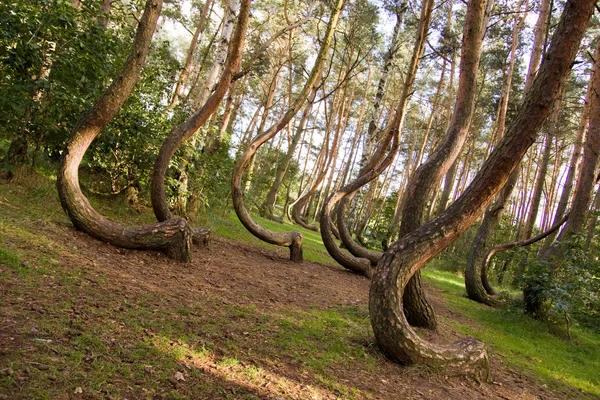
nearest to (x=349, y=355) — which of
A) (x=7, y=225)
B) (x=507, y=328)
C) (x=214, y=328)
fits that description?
(x=214, y=328)

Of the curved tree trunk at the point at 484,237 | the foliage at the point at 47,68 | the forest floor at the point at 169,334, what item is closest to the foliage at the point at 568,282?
the curved tree trunk at the point at 484,237

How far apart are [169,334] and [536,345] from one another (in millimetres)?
6181

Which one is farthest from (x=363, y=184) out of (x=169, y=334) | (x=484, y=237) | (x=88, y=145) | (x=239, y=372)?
(x=239, y=372)

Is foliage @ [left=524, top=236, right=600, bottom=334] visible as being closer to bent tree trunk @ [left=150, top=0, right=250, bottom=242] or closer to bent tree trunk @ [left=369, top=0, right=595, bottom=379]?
bent tree trunk @ [left=369, top=0, right=595, bottom=379]

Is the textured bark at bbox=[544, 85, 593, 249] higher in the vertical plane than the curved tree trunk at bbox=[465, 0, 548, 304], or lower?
higher

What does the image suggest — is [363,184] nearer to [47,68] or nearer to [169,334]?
[47,68]

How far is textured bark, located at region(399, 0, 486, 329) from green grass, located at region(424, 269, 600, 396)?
5.49 ft

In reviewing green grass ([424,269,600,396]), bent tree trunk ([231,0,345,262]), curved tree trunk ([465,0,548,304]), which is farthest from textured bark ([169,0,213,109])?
green grass ([424,269,600,396])

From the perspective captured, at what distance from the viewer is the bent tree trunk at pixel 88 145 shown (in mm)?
5309

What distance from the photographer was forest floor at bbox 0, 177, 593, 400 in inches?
101

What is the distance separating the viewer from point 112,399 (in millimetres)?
2295

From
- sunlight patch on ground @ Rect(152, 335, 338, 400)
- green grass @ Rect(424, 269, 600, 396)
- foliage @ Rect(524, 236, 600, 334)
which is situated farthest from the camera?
foliage @ Rect(524, 236, 600, 334)

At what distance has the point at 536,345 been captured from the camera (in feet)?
22.3

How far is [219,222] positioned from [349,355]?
7549mm
